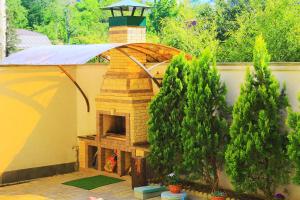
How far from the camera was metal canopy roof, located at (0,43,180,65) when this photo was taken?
10578 millimetres

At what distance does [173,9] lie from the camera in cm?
4303

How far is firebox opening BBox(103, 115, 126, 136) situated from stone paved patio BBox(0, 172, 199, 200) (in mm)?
1424

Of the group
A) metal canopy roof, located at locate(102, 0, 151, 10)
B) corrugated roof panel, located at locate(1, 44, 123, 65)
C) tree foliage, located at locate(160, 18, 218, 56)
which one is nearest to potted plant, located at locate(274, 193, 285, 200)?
corrugated roof panel, located at locate(1, 44, 123, 65)

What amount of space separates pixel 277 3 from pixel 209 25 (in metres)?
7.93

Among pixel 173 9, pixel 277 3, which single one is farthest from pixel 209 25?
pixel 173 9

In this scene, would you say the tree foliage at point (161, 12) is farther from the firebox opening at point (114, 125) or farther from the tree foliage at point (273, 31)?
the firebox opening at point (114, 125)

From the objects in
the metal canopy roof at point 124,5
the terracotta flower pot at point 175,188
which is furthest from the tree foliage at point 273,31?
the terracotta flower pot at point 175,188

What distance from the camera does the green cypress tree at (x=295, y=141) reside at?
28.1ft

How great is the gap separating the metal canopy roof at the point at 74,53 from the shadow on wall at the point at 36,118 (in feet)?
2.20

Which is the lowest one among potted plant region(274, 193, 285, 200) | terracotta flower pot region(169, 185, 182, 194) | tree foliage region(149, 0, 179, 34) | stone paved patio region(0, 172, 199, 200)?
stone paved patio region(0, 172, 199, 200)

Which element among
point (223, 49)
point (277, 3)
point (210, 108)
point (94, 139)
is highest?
point (277, 3)

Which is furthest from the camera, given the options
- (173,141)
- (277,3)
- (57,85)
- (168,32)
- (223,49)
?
(168,32)

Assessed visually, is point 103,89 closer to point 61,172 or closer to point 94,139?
point 94,139

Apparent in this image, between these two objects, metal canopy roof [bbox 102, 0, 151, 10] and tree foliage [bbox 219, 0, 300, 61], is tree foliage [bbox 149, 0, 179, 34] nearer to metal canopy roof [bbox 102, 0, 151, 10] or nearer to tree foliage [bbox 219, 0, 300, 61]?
tree foliage [bbox 219, 0, 300, 61]
